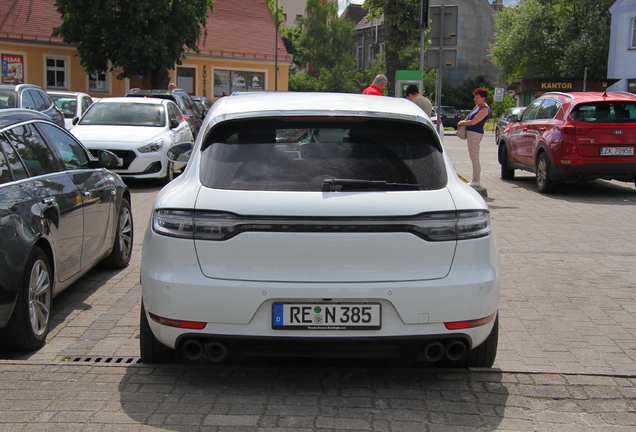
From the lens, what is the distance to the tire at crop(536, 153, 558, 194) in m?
13.1

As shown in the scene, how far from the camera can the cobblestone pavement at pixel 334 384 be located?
11.9 ft

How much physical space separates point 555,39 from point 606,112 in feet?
154

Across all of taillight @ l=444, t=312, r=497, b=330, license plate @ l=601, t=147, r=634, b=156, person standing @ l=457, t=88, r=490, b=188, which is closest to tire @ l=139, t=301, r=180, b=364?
taillight @ l=444, t=312, r=497, b=330

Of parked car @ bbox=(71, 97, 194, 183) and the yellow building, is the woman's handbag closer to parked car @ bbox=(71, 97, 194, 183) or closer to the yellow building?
parked car @ bbox=(71, 97, 194, 183)

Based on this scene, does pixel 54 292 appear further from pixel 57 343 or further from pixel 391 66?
pixel 391 66

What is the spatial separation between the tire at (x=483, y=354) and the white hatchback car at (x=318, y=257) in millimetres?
313

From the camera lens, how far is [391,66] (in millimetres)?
29172

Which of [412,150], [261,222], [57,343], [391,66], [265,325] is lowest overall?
[57,343]

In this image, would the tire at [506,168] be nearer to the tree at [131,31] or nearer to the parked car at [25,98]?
the parked car at [25,98]

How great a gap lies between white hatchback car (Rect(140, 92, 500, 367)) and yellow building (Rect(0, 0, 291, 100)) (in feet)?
132

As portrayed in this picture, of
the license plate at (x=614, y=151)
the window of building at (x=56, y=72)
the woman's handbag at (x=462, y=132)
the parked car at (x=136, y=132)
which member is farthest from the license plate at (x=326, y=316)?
the window of building at (x=56, y=72)

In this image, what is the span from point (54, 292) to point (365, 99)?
8.32ft

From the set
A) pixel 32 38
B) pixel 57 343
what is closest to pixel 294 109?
pixel 57 343

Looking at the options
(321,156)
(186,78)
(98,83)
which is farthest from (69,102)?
(186,78)
